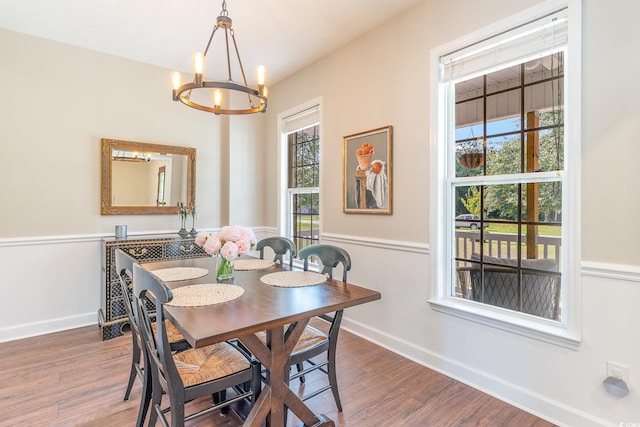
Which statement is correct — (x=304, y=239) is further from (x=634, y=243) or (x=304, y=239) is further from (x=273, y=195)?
(x=634, y=243)

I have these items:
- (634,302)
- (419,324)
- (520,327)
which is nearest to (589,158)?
(634,302)

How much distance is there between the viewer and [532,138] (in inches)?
83.5

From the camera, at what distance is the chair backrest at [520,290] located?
2049mm

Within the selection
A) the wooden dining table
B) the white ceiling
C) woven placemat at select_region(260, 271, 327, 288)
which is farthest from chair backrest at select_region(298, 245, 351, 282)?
the white ceiling

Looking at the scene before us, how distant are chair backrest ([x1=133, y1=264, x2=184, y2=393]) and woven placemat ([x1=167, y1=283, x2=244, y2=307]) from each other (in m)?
0.14

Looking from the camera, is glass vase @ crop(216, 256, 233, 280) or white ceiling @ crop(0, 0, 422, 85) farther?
white ceiling @ crop(0, 0, 422, 85)

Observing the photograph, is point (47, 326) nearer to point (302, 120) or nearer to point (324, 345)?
point (324, 345)

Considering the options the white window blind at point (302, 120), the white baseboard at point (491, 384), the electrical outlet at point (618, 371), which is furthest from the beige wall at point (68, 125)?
the electrical outlet at point (618, 371)

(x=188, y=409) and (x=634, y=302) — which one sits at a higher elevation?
(x=634, y=302)

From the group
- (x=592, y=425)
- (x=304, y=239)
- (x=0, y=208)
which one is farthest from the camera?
(x=304, y=239)

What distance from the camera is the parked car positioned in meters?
2.41

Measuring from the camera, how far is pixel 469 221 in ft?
8.05

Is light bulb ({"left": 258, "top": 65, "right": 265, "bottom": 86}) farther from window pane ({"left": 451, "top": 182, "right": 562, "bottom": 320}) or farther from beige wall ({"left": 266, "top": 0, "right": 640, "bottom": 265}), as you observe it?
window pane ({"left": 451, "top": 182, "right": 562, "bottom": 320})

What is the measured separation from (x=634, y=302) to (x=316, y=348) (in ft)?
5.49
